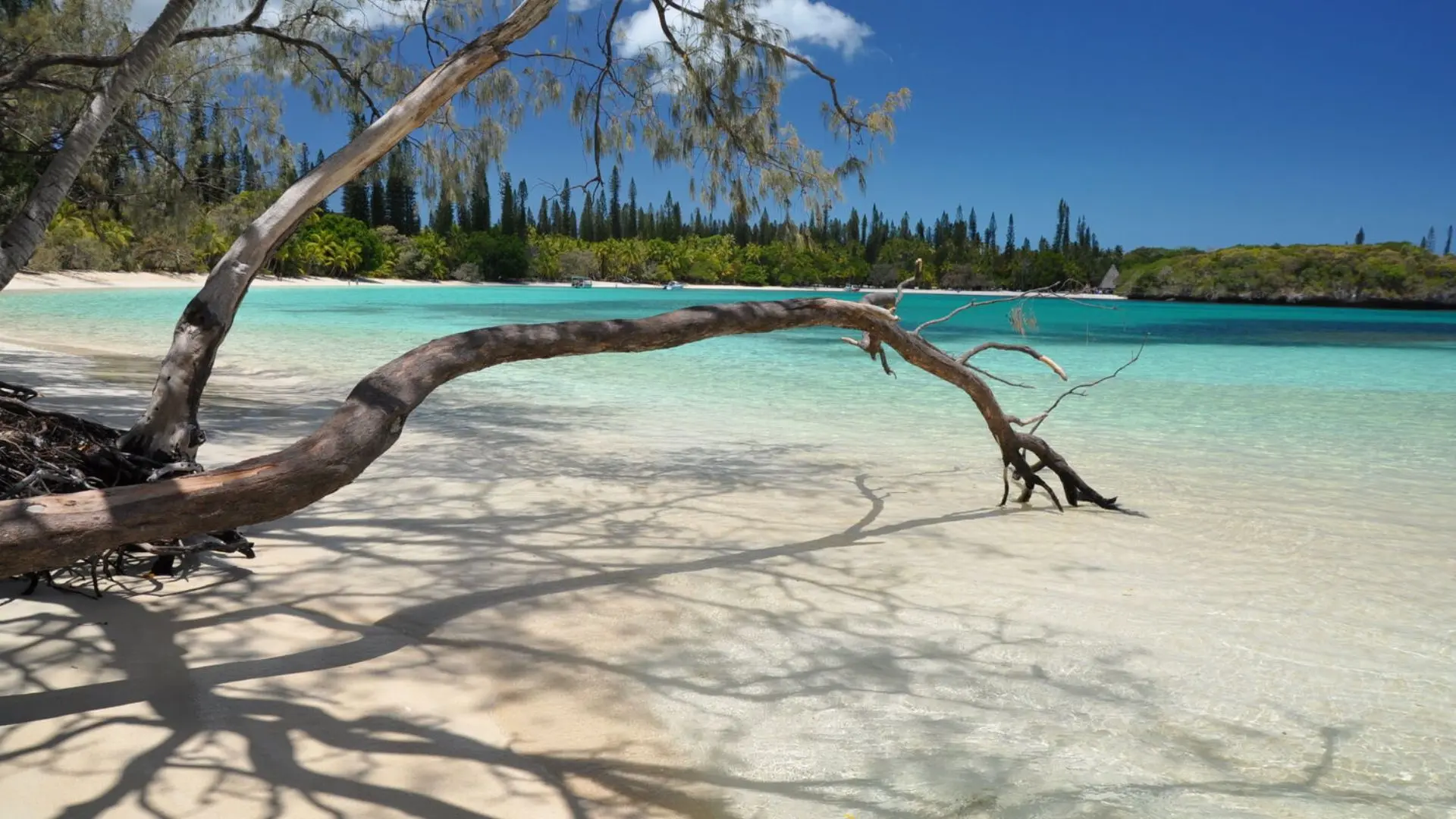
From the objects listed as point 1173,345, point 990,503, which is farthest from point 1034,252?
point 990,503

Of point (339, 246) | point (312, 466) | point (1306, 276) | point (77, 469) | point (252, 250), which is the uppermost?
point (339, 246)

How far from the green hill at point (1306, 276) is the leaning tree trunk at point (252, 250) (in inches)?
3025

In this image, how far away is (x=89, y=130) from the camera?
3.94 m

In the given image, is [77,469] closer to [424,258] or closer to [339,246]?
[339,246]

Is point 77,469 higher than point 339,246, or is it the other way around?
point 339,246

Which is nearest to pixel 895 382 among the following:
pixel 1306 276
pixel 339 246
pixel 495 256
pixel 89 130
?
pixel 89 130

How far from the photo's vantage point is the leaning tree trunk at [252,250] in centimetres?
317

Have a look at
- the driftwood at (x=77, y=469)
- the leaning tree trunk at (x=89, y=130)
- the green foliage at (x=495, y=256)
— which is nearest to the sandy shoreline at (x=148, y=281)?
the green foliage at (x=495, y=256)

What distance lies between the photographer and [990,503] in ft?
17.2

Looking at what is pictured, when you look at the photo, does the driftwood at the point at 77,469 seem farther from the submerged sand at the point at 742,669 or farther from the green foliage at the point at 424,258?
the green foliage at the point at 424,258

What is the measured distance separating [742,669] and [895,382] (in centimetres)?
995

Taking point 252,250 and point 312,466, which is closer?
point 312,466

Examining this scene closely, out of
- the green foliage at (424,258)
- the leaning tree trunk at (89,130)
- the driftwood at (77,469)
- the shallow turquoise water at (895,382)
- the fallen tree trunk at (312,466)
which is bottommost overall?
the shallow turquoise water at (895,382)

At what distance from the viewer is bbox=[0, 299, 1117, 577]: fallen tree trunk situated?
1915mm
